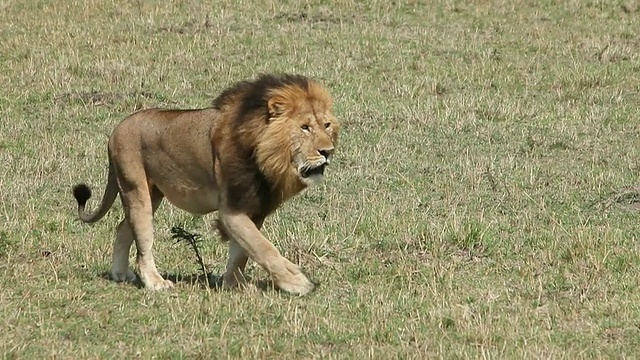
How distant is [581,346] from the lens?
6.26 meters

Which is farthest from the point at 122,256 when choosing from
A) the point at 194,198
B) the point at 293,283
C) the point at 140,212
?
the point at 293,283

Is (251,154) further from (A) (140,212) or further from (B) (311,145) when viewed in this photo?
(A) (140,212)

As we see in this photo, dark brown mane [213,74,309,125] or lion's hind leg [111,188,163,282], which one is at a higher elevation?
dark brown mane [213,74,309,125]

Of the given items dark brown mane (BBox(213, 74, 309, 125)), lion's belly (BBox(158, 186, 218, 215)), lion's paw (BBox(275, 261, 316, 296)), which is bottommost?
lion's paw (BBox(275, 261, 316, 296))

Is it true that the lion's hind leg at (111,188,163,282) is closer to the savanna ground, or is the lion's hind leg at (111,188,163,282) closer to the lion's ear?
the savanna ground

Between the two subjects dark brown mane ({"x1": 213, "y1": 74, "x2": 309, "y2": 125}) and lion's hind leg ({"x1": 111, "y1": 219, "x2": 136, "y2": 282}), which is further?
lion's hind leg ({"x1": 111, "y1": 219, "x2": 136, "y2": 282})

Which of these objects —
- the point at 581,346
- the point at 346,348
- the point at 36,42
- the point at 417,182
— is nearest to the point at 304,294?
the point at 346,348

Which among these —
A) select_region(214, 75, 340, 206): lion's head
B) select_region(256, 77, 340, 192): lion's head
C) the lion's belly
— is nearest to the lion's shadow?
the lion's belly

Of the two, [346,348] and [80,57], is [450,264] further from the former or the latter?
[80,57]

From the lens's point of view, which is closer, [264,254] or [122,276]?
[264,254]

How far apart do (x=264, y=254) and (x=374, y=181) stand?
3.90 meters

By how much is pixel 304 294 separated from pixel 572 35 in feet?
40.5

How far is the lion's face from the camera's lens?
6.99m

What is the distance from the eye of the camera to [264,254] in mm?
7191
